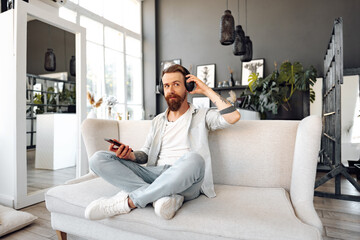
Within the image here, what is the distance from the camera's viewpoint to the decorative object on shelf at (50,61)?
2.59 meters

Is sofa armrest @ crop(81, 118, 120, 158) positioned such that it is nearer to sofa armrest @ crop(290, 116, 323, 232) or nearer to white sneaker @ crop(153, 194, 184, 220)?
white sneaker @ crop(153, 194, 184, 220)

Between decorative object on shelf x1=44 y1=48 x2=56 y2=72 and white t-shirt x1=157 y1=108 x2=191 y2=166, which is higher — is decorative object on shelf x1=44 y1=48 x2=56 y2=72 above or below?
above

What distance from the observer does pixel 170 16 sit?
5.77 m

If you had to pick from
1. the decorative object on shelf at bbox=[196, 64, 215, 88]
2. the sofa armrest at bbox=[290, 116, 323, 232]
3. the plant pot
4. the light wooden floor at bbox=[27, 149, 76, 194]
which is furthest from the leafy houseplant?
the light wooden floor at bbox=[27, 149, 76, 194]

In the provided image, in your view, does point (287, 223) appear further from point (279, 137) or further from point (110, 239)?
point (110, 239)

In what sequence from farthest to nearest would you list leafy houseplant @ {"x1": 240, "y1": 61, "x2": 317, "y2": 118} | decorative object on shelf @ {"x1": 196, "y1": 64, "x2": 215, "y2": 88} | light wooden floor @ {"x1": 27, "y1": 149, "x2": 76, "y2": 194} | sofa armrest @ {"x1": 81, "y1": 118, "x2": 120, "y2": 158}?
decorative object on shelf @ {"x1": 196, "y1": 64, "x2": 215, "y2": 88}, leafy houseplant @ {"x1": 240, "y1": 61, "x2": 317, "y2": 118}, light wooden floor @ {"x1": 27, "y1": 149, "x2": 76, "y2": 194}, sofa armrest @ {"x1": 81, "y1": 118, "x2": 120, "y2": 158}

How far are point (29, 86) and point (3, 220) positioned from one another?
1243mm

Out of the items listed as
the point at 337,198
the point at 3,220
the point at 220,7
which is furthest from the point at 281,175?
the point at 220,7

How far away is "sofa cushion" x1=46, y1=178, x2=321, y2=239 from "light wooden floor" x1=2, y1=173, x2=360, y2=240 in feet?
1.51

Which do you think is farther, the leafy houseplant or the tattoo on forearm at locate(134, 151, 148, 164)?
the leafy houseplant

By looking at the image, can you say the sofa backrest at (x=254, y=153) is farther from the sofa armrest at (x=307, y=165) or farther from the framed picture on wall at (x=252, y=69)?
the framed picture on wall at (x=252, y=69)

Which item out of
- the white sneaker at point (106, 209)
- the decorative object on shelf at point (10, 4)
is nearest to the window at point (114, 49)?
the decorative object on shelf at point (10, 4)

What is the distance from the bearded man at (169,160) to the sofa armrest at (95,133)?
17.6 inches

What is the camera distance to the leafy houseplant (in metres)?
4.14
